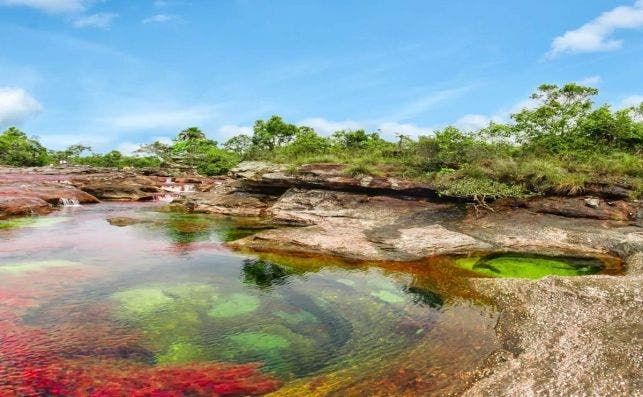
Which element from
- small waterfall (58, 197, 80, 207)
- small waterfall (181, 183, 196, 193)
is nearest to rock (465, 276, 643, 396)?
small waterfall (58, 197, 80, 207)

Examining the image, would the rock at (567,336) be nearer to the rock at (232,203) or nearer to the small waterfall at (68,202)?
the rock at (232,203)

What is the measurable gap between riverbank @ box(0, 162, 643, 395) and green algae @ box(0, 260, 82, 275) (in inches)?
287

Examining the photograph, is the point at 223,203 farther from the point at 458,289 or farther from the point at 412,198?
the point at 458,289

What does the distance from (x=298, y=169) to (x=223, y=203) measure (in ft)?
26.0

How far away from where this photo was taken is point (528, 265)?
54.5 ft

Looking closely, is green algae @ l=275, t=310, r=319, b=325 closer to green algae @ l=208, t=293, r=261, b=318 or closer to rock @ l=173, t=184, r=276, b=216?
green algae @ l=208, t=293, r=261, b=318

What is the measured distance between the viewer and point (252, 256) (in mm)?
18516

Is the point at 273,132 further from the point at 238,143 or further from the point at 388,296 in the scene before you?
the point at 388,296

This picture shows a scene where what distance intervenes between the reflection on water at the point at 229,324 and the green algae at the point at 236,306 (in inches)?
2.9

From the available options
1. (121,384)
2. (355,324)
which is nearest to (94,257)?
(121,384)

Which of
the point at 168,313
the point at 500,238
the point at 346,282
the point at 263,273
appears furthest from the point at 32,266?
the point at 500,238

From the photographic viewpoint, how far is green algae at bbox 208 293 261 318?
11823 mm

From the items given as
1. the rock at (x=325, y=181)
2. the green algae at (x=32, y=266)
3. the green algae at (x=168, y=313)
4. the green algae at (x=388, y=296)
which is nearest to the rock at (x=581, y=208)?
the rock at (x=325, y=181)

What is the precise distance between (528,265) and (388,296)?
7.16m
